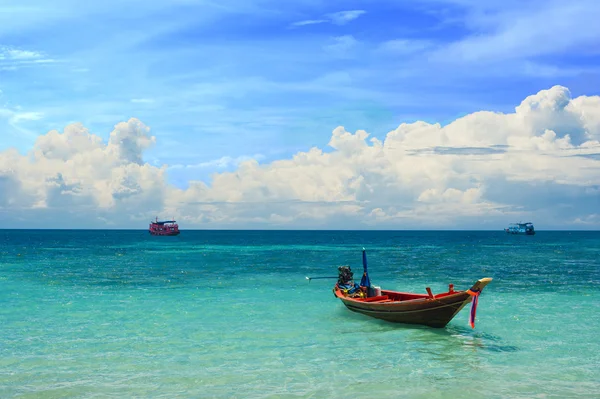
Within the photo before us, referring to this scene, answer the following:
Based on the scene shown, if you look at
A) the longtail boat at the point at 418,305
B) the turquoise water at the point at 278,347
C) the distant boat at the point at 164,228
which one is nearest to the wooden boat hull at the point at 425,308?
the longtail boat at the point at 418,305

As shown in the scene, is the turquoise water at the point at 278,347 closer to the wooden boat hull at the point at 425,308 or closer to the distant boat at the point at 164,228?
the wooden boat hull at the point at 425,308

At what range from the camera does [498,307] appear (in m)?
31.0

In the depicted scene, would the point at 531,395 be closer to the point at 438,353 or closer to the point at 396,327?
the point at 438,353

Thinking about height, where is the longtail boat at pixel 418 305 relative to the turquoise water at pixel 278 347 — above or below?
above

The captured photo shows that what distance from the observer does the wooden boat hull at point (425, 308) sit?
22.5 metres

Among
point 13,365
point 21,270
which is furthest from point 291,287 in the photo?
point 21,270

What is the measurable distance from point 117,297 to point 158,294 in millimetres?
2884

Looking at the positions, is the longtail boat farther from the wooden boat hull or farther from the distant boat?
the distant boat

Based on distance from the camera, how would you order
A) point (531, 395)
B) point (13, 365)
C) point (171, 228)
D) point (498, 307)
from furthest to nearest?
point (171, 228) → point (498, 307) → point (13, 365) → point (531, 395)

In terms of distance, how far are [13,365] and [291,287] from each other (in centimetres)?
2507

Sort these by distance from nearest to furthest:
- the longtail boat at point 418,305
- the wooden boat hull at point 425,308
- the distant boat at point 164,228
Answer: the longtail boat at point 418,305
the wooden boat hull at point 425,308
the distant boat at point 164,228

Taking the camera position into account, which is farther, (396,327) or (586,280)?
(586,280)

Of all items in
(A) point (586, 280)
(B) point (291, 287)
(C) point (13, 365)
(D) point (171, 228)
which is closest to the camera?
(C) point (13, 365)

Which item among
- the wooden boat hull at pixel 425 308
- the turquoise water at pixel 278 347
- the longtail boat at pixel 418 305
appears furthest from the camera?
the wooden boat hull at pixel 425 308
